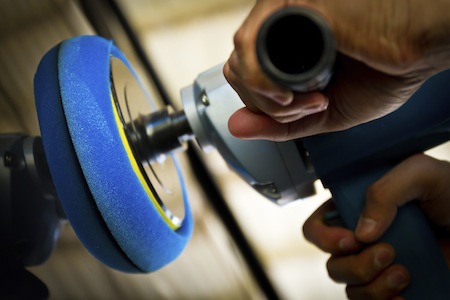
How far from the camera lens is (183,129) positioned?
0.66m

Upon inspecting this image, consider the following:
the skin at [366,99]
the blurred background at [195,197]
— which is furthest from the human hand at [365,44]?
the blurred background at [195,197]

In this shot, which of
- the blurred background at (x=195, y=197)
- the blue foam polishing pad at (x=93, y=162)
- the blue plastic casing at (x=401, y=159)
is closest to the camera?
the blue foam polishing pad at (x=93, y=162)

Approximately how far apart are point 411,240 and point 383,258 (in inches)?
1.8

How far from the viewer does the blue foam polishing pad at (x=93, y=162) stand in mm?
493

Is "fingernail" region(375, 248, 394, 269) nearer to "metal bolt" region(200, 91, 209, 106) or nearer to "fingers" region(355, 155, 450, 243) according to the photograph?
"fingers" region(355, 155, 450, 243)


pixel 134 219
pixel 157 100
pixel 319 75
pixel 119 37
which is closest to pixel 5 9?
pixel 119 37

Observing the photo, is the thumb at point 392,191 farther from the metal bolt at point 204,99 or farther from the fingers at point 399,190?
the metal bolt at point 204,99

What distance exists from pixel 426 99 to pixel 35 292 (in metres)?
0.57

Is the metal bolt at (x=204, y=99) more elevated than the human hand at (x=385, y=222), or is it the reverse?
the metal bolt at (x=204, y=99)

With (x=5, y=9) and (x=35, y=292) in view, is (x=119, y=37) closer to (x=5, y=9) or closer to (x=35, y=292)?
(x=5, y=9)

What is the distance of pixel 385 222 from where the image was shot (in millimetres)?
611

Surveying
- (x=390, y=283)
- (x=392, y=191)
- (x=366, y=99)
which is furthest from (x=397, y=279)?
(x=366, y=99)

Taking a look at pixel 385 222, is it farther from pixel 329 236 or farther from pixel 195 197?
pixel 195 197

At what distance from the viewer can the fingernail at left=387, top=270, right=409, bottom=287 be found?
23.9 inches
